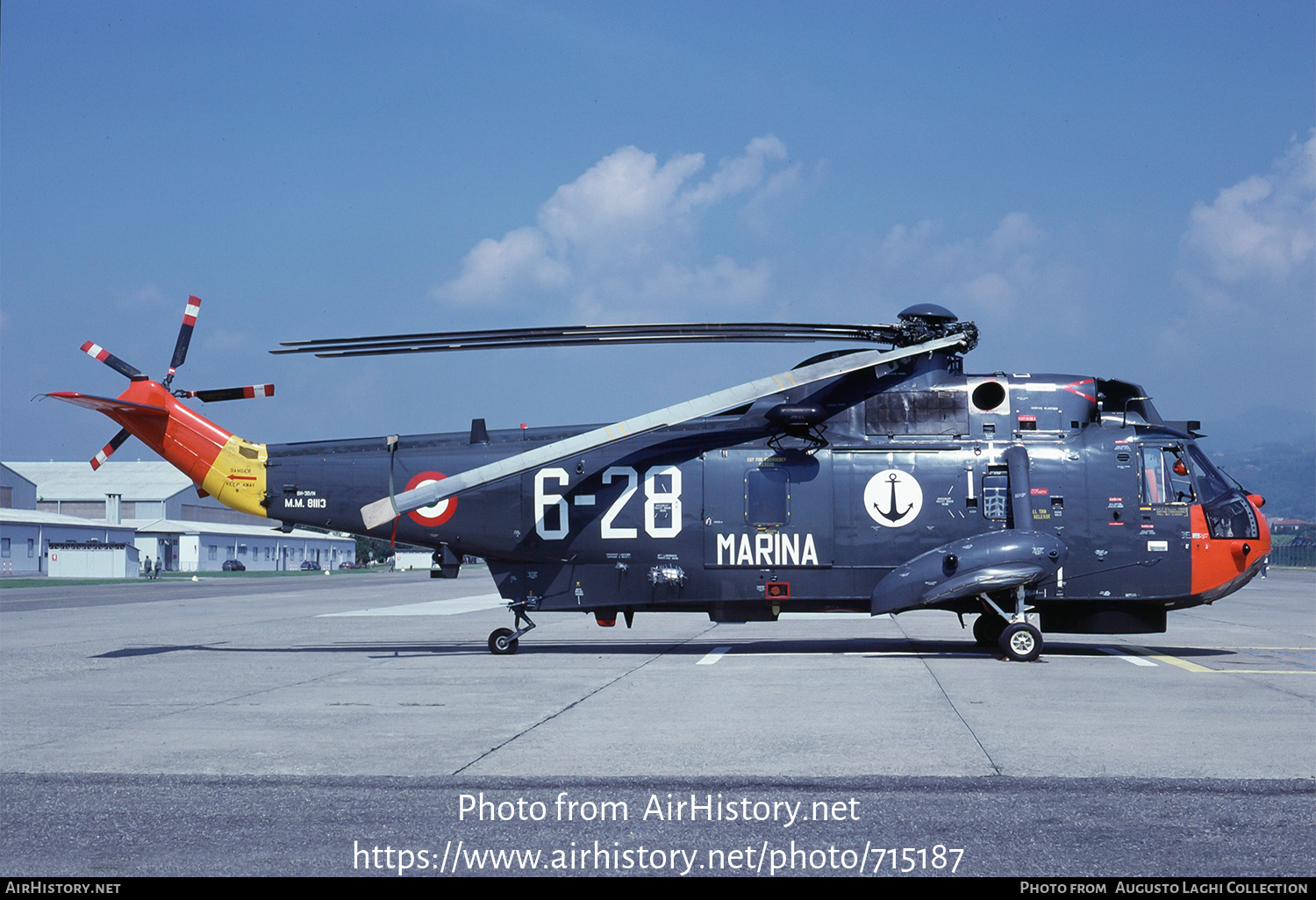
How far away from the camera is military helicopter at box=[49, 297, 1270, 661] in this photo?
16578mm

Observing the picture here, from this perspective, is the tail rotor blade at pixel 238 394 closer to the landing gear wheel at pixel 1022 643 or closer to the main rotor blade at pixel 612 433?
the main rotor blade at pixel 612 433

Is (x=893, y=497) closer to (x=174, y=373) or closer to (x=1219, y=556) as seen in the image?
(x=1219, y=556)

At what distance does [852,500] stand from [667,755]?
30.1 feet

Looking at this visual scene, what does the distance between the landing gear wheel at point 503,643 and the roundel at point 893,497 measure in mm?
5916

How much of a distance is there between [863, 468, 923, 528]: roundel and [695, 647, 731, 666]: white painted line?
3239mm

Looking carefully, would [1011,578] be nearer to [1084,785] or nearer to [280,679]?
[1084,785]

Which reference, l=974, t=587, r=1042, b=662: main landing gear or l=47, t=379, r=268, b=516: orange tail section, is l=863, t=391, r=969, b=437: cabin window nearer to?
l=974, t=587, r=1042, b=662: main landing gear

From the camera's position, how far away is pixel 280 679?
46.7ft

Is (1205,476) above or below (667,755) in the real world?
above

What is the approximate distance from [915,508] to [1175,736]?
782 centimetres

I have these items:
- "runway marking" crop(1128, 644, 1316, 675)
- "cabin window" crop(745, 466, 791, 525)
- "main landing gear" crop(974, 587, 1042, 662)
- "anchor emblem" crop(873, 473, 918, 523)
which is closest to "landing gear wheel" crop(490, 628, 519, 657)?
"cabin window" crop(745, 466, 791, 525)

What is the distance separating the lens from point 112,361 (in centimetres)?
1855

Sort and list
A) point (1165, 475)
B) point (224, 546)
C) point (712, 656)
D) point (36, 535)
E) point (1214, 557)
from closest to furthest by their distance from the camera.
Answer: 1. point (1214, 557)
2. point (1165, 475)
3. point (712, 656)
4. point (36, 535)
5. point (224, 546)

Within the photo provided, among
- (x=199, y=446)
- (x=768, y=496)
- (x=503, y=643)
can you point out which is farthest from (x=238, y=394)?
(x=768, y=496)
